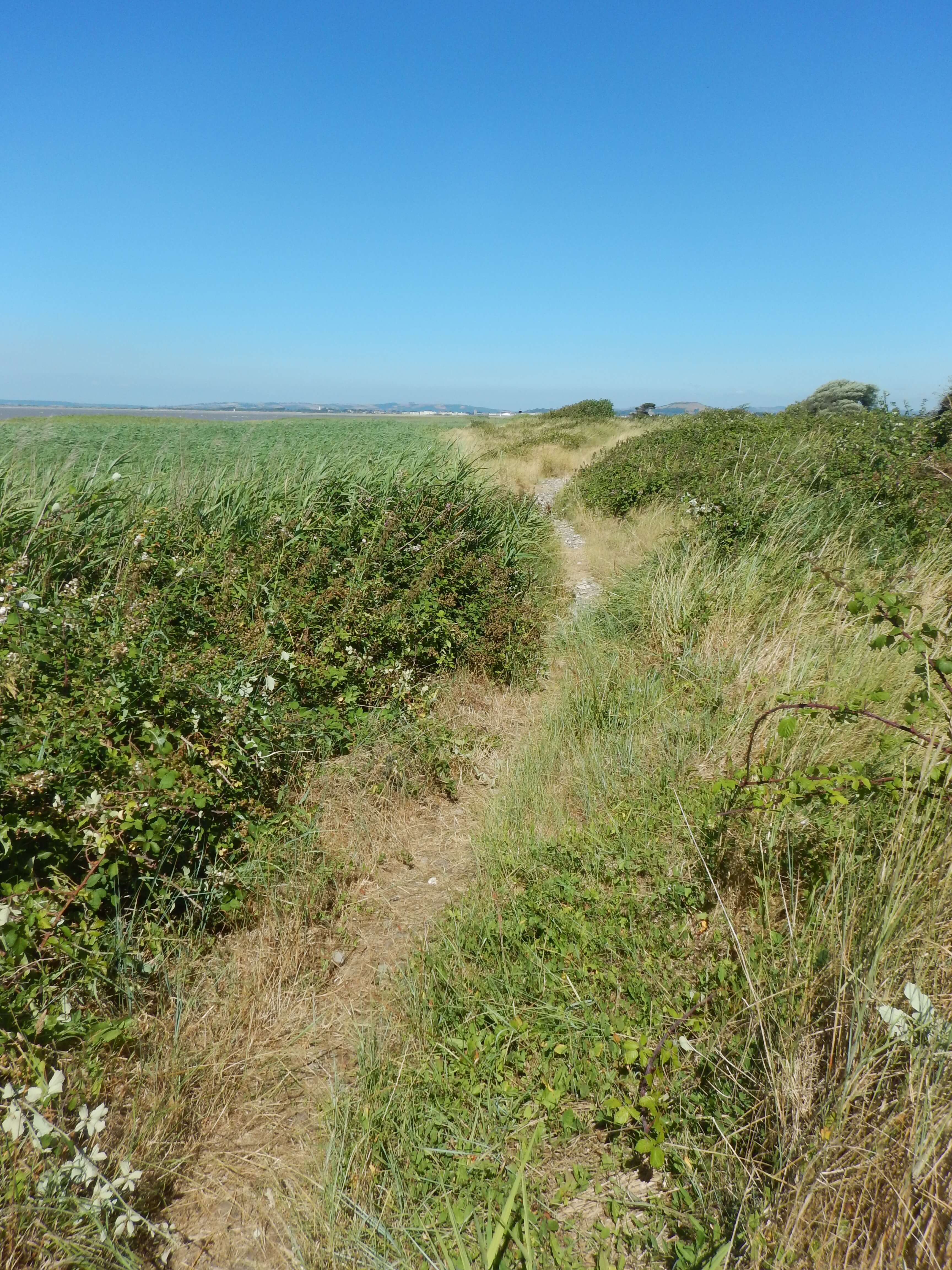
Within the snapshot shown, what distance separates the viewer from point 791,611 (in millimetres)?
4668

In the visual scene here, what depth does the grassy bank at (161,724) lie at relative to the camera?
195cm

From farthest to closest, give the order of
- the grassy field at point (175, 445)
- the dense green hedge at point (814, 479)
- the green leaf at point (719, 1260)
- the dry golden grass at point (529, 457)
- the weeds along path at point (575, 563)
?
1. the dry golden grass at point (529, 457)
2. the weeds along path at point (575, 563)
3. the grassy field at point (175, 445)
4. the dense green hedge at point (814, 479)
5. the green leaf at point (719, 1260)

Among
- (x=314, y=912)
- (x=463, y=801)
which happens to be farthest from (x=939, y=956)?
(x=463, y=801)

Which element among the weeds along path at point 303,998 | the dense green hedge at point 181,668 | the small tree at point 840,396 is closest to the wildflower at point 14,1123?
the dense green hedge at point 181,668

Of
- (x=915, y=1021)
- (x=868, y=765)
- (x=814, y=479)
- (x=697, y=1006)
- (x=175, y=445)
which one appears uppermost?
(x=175, y=445)

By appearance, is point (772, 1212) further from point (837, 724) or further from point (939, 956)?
point (837, 724)

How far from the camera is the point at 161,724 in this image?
304cm

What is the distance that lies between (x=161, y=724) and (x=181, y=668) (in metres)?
0.34

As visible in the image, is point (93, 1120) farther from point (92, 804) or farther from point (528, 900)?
point (528, 900)

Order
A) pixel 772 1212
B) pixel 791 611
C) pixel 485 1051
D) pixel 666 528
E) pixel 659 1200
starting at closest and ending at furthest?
1. pixel 772 1212
2. pixel 659 1200
3. pixel 485 1051
4. pixel 791 611
5. pixel 666 528

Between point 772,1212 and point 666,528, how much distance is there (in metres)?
6.81

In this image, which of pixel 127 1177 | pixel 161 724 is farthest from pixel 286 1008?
pixel 161 724

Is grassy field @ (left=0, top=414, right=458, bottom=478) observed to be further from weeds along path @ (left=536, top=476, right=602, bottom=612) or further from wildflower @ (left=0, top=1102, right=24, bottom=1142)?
wildflower @ (left=0, top=1102, right=24, bottom=1142)

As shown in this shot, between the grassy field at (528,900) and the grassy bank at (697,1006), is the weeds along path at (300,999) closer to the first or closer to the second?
the grassy field at (528,900)
